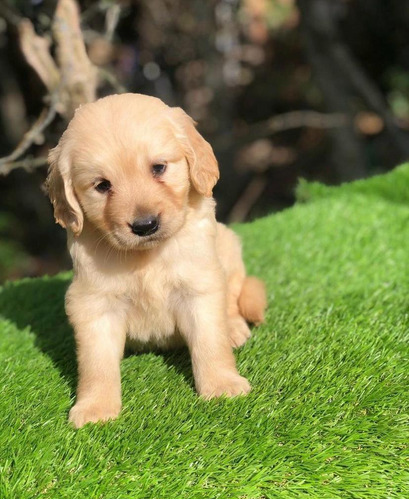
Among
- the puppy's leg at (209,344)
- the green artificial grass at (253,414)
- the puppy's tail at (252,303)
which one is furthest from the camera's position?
the puppy's tail at (252,303)

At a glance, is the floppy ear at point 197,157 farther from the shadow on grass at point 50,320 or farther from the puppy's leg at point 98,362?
the shadow on grass at point 50,320

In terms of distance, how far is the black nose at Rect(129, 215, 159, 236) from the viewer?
94.4 inches

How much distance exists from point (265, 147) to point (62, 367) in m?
10.3

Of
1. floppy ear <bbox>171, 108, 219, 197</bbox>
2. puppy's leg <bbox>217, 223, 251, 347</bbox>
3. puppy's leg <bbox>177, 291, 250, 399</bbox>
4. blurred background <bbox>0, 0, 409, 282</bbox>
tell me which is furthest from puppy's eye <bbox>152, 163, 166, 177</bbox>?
blurred background <bbox>0, 0, 409, 282</bbox>

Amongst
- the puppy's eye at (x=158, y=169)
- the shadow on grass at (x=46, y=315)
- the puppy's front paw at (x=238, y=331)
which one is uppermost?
the puppy's eye at (x=158, y=169)

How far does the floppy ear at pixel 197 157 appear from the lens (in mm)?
2669

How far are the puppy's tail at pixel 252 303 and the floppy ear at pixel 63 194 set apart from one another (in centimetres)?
108

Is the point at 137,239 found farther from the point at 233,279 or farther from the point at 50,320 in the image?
the point at 50,320

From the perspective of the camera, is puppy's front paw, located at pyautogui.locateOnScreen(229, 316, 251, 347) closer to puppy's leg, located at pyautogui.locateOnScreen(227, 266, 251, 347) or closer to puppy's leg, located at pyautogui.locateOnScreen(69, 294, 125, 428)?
puppy's leg, located at pyautogui.locateOnScreen(227, 266, 251, 347)

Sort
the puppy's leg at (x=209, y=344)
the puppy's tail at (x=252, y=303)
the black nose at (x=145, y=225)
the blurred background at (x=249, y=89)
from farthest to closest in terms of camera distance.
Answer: the blurred background at (x=249, y=89)
the puppy's tail at (x=252, y=303)
the puppy's leg at (x=209, y=344)
the black nose at (x=145, y=225)

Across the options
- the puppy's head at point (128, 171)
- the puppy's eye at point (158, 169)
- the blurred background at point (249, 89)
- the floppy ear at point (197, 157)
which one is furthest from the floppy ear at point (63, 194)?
the blurred background at point (249, 89)

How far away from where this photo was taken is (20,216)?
10.2 m

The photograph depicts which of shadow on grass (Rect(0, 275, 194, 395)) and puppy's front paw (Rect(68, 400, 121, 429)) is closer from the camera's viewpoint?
puppy's front paw (Rect(68, 400, 121, 429))

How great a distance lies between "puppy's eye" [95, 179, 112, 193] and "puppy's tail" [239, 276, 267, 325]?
113cm
